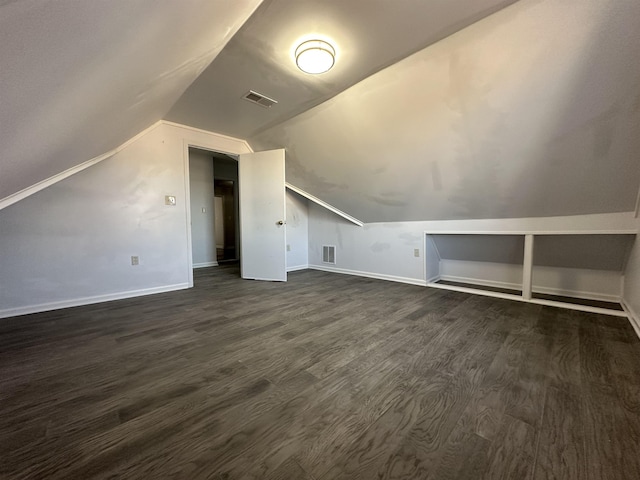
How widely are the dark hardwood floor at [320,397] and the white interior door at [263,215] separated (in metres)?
1.62

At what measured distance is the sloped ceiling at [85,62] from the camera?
66 centimetres

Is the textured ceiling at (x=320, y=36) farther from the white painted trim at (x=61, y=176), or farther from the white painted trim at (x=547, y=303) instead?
the white painted trim at (x=547, y=303)

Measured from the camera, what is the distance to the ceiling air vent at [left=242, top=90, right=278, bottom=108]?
267 centimetres

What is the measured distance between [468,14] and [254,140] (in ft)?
10.6

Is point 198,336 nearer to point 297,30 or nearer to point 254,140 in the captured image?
point 297,30

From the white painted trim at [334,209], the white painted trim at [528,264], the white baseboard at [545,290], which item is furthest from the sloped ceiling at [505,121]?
the white baseboard at [545,290]

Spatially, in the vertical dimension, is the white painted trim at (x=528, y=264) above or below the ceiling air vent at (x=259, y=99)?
below

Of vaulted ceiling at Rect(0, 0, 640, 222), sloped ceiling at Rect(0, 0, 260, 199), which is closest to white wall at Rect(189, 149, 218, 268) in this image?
vaulted ceiling at Rect(0, 0, 640, 222)

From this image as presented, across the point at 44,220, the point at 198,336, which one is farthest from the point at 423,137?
the point at 44,220

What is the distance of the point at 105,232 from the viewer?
3.06 meters

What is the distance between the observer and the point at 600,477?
3.00 feet

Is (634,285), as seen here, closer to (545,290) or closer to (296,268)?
(545,290)

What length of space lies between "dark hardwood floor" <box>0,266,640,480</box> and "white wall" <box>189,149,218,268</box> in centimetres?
299

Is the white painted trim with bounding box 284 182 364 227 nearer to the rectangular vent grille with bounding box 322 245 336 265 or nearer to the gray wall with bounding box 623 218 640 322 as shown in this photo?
the rectangular vent grille with bounding box 322 245 336 265
